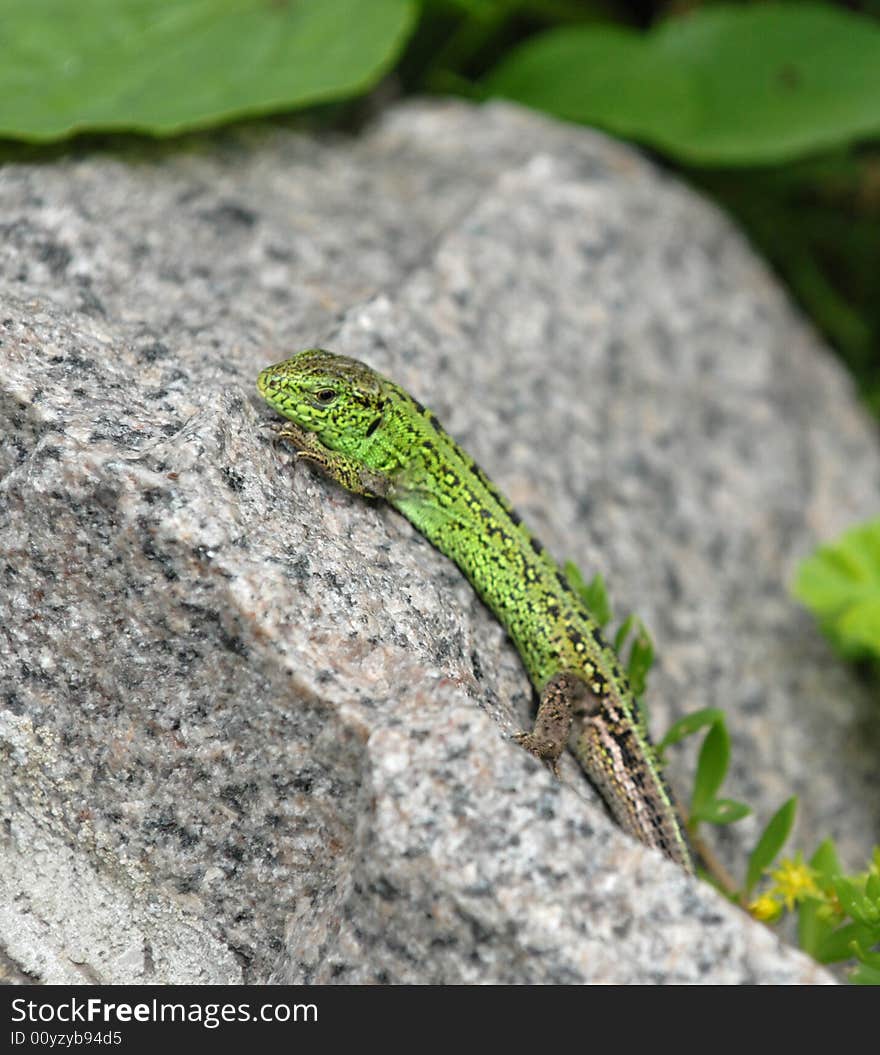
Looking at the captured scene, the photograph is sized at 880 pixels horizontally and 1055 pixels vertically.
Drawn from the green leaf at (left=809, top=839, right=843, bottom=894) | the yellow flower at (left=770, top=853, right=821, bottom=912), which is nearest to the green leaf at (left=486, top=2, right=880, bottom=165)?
the green leaf at (left=809, top=839, right=843, bottom=894)

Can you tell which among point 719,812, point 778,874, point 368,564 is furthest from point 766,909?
point 368,564

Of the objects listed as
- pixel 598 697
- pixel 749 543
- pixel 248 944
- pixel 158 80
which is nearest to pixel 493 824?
pixel 248 944

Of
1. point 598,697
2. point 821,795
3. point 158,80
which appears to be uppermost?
point 158,80

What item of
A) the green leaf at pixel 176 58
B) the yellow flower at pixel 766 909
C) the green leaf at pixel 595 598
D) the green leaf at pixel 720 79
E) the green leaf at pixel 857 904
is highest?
the green leaf at pixel 720 79

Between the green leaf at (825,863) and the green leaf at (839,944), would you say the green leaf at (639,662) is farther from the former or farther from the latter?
the green leaf at (839,944)

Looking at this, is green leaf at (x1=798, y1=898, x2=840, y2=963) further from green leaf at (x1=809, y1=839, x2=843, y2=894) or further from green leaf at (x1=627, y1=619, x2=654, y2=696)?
green leaf at (x1=627, y1=619, x2=654, y2=696)

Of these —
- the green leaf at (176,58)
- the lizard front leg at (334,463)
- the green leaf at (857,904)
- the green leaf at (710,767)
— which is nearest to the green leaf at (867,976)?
the green leaf at (857,904)

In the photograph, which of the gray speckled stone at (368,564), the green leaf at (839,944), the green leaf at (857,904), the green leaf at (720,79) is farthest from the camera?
the green leaf at (720,79)
